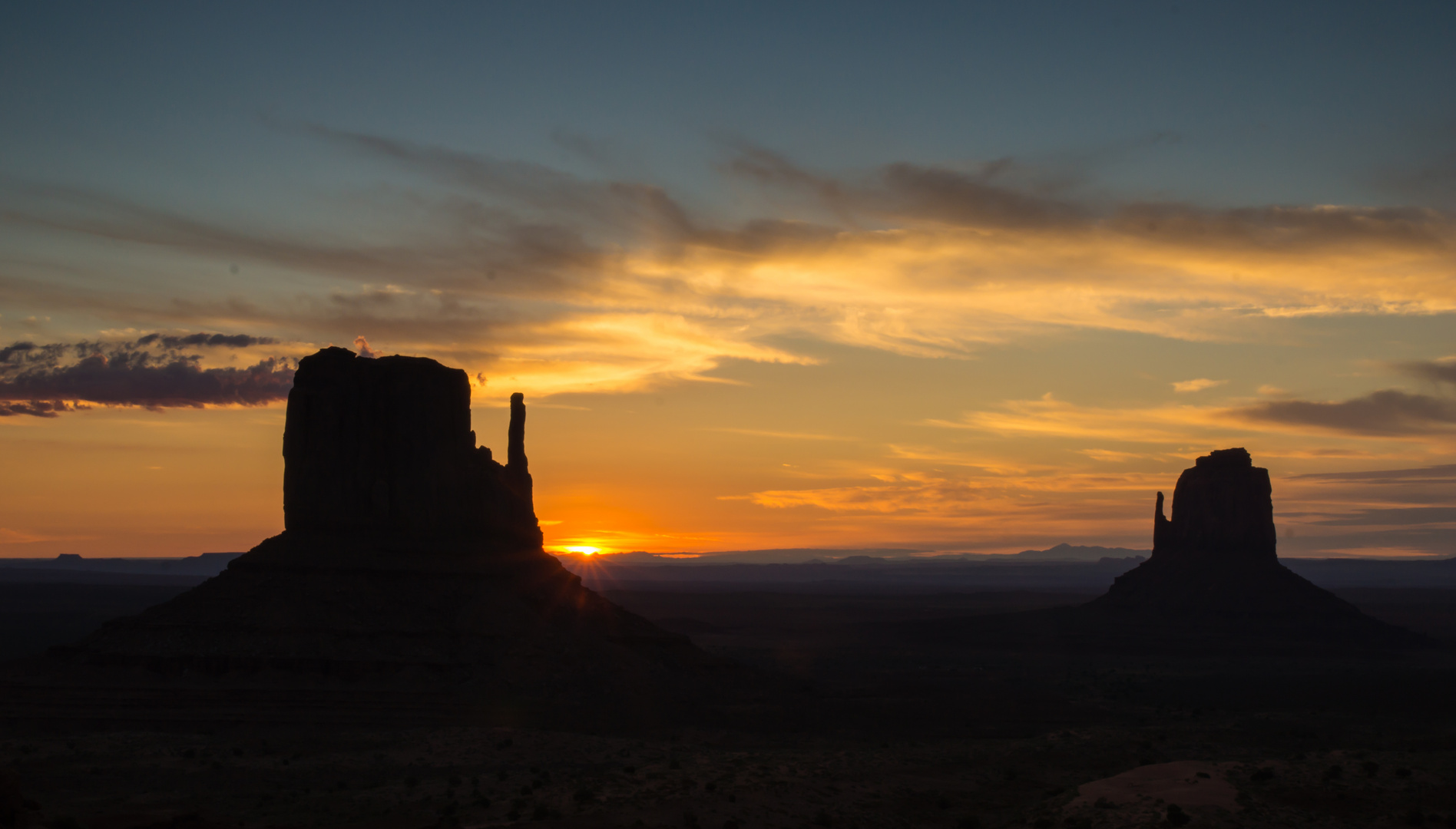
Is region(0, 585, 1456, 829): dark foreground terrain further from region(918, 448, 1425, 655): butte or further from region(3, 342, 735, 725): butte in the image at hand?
region(918, 448, 1425, 655): butte

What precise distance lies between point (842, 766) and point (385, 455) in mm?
33967

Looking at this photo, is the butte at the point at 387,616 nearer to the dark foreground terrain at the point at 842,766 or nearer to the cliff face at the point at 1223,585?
the dark foreground terrain at the point at 842,766

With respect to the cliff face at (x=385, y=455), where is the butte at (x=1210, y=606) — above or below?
below

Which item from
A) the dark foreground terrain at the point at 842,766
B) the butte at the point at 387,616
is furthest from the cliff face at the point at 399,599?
the dark foreground terrain at the point at 842,766

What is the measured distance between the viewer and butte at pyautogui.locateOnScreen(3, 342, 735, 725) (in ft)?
190

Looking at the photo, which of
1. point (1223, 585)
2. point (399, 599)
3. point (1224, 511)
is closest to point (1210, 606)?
point (1223, 585)

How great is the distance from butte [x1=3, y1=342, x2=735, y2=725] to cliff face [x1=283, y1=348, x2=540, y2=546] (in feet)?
0.33

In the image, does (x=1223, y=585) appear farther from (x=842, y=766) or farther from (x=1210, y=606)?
(x=842, y=766)

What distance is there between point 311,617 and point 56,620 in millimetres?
96524

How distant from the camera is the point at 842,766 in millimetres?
50219

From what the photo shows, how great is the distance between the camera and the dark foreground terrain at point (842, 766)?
3934cm

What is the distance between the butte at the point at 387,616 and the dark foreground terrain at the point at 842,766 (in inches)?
113

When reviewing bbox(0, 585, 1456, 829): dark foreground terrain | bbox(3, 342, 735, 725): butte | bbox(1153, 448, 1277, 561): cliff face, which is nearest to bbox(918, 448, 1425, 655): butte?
bbox(1153, 448, 1277, 561): cliff face

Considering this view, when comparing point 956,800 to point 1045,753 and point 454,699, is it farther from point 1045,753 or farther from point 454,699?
point 454,699
